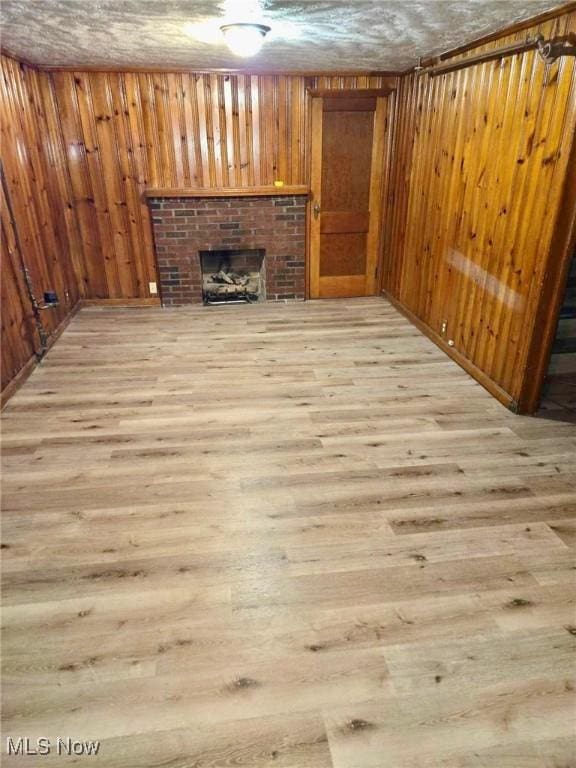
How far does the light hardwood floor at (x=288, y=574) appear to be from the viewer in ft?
4.86

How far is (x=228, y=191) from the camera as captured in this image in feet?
16.5

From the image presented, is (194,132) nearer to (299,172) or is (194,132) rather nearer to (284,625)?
(299,172)

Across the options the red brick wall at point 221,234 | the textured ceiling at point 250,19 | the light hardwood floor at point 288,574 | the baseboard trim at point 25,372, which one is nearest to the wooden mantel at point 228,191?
the red brick wall at point 221,234

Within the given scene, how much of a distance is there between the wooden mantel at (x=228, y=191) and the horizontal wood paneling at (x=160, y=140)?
0.05 meters

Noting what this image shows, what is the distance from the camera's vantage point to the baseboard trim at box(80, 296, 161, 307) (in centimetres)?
531

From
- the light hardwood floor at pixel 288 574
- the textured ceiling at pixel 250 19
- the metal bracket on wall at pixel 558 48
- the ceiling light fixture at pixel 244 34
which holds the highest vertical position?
the textured ceiling at pixel 250 19

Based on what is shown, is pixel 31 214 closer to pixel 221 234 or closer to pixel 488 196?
pixel 221 234

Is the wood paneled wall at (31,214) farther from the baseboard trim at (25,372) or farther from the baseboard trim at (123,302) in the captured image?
the baseboard trim at (123,302)

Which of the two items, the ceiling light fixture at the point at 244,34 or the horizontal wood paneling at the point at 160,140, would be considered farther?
the horizontal wood paneling at the point at 160,140

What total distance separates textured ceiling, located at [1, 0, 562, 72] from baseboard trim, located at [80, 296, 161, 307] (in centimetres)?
215

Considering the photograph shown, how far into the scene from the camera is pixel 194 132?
191 inches

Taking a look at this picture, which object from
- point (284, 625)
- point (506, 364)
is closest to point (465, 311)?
point (506, 364)

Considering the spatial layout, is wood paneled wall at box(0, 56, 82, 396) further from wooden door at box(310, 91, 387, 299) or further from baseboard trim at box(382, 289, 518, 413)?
baseboard trim at box(382, 289, 518, 413)

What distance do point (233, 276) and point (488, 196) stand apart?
301 centimetres
